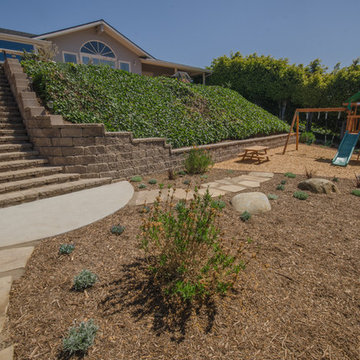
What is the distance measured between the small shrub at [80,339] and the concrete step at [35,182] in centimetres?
388

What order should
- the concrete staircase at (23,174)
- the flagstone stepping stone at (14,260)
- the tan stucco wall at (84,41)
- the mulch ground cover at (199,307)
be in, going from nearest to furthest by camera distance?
1. the mulch ground cover at (199,307)
2. the flagstone stepping stone at (14,260)
3. the concrete staircase at (23,174)
4. the tan stucco wall at (84,41)

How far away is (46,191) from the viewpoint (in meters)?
4.66

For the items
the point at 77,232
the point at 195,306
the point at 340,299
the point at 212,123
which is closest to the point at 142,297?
the point at 195,306

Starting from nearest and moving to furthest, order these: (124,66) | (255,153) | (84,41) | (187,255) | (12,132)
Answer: (187,255) < (12,132) < (255,153) < (84,41) < (124,66)

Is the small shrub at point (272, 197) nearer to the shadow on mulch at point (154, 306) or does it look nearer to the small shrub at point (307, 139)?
the shadow on mulch at point (154, 306)

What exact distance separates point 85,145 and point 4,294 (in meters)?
4.12

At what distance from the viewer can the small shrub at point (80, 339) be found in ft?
5.37

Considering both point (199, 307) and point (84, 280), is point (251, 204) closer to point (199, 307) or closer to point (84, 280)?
point (199, 307)

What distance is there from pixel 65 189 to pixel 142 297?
3638 mm

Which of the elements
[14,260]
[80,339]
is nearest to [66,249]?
[14,260]

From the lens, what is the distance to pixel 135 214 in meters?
4.00

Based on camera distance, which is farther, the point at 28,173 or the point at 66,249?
the point at 28,173

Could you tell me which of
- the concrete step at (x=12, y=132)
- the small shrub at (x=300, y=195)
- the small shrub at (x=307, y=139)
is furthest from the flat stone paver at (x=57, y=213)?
the small shrub at (x=307, y=139)

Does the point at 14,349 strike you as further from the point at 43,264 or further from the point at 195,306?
the point at 195,306
